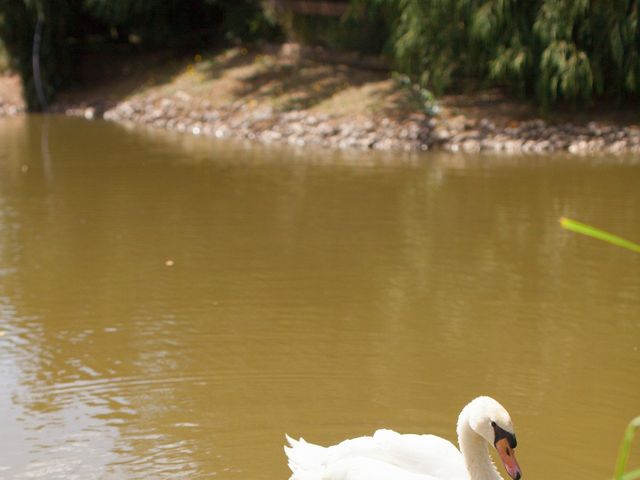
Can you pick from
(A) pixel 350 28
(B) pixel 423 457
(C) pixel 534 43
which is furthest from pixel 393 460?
(A) pixel 350 28

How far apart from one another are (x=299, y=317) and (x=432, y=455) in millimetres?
3744

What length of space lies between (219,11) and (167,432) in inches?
865

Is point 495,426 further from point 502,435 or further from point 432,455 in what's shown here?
point 432,455

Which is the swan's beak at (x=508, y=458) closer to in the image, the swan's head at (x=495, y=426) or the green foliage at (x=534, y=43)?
the swan's head at (x=495, y=426)

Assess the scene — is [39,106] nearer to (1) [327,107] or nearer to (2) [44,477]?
(1) [327,107]

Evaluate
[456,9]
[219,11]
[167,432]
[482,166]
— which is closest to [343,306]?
[167,432]

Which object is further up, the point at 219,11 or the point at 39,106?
the point at 219,11

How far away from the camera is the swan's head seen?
4.62 meters

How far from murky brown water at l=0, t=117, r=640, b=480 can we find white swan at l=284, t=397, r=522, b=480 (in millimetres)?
1063

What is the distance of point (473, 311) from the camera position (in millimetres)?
8742

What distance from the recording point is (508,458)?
15.0ft

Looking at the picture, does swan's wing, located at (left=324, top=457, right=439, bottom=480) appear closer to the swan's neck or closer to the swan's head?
the swan's neck

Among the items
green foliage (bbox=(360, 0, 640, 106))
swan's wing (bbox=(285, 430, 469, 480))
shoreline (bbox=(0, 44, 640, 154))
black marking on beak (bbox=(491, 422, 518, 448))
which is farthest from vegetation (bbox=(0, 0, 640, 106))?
black marking on beak (bbox=(491, 422, 518, 448))

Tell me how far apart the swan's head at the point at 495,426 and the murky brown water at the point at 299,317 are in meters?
1.30
